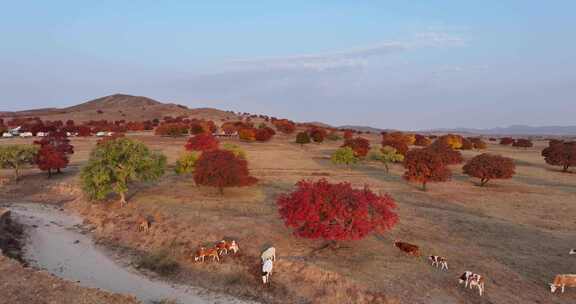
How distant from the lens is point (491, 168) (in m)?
43.3

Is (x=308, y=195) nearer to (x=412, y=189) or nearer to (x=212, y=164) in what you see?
(x=212, y=164)

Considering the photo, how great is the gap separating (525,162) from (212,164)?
58530mm

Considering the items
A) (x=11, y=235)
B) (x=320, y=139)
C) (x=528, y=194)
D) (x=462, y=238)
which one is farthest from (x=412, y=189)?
(x=320, y=139)

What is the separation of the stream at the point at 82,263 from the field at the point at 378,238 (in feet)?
4.24

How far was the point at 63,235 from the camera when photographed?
29547mm

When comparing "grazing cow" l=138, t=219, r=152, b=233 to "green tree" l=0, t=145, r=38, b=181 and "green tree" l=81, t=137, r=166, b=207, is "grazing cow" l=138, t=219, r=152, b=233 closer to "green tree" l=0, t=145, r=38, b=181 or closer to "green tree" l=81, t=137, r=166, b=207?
"green tree" l=81, t=137, r=166, b=207

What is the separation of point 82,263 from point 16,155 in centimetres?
3063

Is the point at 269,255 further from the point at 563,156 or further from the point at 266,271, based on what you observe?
the point at 563,156

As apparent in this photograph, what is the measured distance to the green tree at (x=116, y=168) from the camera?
34.2 meters

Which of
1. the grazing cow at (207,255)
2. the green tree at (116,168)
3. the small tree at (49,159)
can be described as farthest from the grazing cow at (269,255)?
the small tree at (49,159)

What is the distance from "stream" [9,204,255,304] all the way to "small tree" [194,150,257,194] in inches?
426

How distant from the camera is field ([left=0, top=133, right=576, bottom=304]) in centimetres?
1833

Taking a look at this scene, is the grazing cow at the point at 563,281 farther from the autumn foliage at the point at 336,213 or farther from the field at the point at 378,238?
the autumn foliage at the point at 336,213

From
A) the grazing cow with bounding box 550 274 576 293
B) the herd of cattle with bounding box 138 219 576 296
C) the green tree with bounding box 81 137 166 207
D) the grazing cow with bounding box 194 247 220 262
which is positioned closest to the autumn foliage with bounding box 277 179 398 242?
the herd of cattle with bounding box 138 219 576 296
